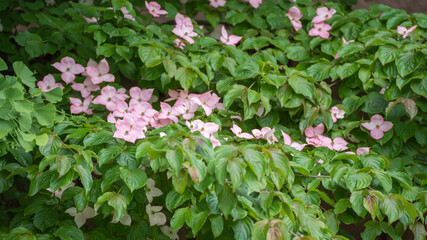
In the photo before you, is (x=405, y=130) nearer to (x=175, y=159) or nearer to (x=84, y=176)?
(x=175, y=159)

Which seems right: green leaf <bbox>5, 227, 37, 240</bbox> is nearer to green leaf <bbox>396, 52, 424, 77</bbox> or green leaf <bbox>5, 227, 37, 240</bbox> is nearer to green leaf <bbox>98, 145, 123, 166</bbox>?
green leaf <bbox>98, 145, 123, 166</bbox>

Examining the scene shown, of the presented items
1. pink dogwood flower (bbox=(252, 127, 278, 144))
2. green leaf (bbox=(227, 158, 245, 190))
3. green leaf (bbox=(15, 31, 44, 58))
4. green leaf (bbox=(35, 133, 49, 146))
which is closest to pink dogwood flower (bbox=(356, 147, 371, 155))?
pink dogwood flower (bbox=(252, 127, 278, 144))

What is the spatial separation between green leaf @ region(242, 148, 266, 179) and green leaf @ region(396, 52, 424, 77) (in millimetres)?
793

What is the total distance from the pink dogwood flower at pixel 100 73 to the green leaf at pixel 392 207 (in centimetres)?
98

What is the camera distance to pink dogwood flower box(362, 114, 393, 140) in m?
1.80

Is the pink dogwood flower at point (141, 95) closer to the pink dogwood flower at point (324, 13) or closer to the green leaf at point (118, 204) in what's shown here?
the green leaf at point (118, 204)

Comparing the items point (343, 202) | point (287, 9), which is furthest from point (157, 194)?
point (287, 9)

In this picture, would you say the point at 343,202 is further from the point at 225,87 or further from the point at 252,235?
the point at 225,87

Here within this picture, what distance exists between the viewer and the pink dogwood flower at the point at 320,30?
6.78 feet

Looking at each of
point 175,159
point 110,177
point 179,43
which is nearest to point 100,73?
point 179,43

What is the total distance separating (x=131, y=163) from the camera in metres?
1.35

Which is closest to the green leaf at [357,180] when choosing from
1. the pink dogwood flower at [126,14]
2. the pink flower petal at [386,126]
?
the pink flower petal at [386,126]

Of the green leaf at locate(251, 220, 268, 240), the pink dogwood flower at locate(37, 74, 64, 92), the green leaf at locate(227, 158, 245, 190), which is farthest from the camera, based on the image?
the pink dogwood flower at locate(37, 74, 64, 92)

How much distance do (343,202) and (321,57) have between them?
0.72 metres
